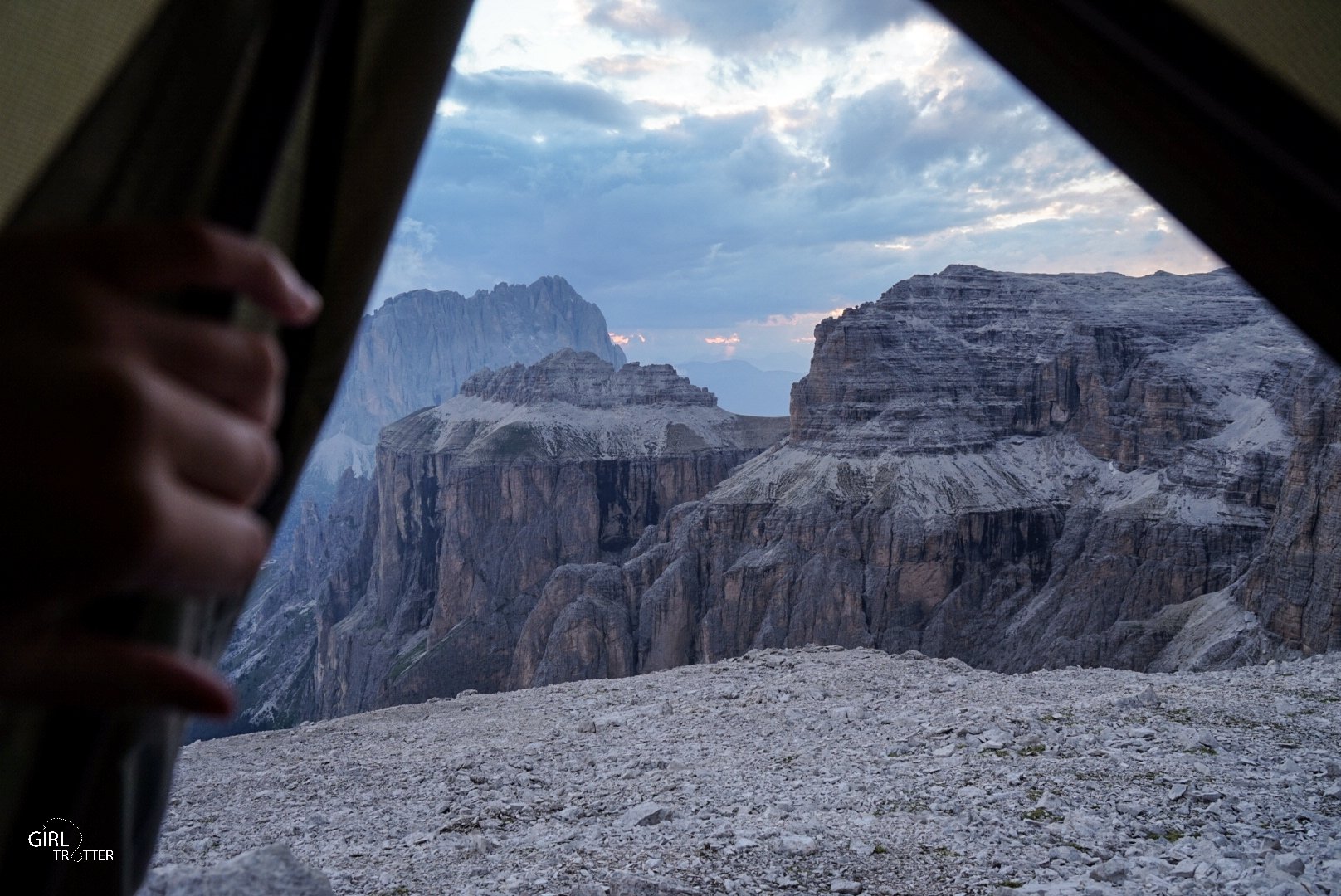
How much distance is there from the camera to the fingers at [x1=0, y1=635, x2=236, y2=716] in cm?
93

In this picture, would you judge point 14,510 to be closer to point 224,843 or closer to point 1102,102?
point 1102,102

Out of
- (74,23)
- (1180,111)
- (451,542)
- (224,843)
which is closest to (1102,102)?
(1180,111)

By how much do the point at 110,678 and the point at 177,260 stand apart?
1.72ft

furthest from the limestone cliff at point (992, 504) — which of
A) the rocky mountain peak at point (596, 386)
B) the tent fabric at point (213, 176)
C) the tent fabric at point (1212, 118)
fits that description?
the tent fabric at point (213, 176)

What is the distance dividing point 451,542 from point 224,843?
254ft

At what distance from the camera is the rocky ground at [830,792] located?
17.2 ft

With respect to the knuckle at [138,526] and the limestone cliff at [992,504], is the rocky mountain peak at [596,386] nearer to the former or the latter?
the limestone cliff at [992,504]

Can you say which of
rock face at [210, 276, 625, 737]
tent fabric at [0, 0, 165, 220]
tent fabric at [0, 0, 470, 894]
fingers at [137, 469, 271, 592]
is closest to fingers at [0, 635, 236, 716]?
fingers at [137, 469, 271, 592]

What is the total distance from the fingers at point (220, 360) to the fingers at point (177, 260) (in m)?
0.05

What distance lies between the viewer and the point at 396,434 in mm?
101562

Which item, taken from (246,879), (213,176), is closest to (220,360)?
(213,176)

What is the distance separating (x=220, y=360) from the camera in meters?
0.98

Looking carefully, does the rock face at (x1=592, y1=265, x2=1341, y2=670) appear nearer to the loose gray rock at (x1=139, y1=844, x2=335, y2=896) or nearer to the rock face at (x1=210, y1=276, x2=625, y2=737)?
the loose gray rock at (x1=139, y1=844, x2=335, y2=896)

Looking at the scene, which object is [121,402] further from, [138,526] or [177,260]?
[177,260]
